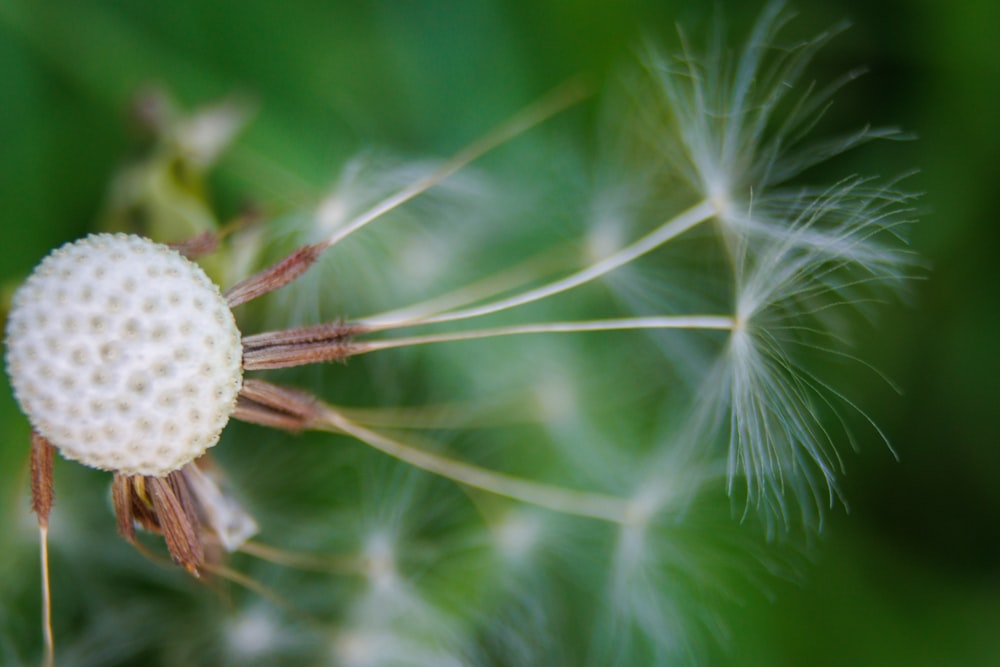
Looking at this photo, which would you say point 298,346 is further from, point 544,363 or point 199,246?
point 544,363

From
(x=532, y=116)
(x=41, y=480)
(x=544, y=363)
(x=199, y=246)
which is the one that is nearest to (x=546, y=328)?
(x=199, y=246)

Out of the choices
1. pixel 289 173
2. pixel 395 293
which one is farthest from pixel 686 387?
pixel 289 173

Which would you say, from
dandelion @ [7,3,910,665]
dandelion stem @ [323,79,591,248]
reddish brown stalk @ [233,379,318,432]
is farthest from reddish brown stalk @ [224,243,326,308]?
dandelion stem @ [323,79,591,248]

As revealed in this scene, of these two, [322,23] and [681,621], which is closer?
[681,621]

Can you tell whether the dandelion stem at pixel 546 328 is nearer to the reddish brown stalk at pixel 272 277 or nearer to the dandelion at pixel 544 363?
the dandelion at pixel 544 363

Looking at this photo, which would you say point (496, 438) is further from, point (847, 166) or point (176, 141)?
point (847, 166)

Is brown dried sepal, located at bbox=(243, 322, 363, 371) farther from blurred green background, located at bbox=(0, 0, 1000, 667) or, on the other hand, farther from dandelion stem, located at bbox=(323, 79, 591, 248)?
dandelion stem, located at bbox=(323, 79, 591, 248)

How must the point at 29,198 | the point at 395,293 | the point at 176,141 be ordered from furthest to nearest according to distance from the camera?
the point at 29,198, the point at 395,293, the point at 176,141
